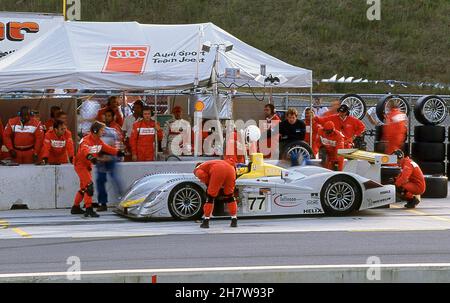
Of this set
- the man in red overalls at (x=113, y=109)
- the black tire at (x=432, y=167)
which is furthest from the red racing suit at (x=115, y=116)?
the black tire at (x=432, y=167)

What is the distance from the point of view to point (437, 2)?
166 feet

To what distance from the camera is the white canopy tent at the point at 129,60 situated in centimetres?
1596

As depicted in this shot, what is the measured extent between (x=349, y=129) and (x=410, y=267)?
10660mm

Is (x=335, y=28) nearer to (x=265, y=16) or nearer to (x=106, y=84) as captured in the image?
(x=265, y=16)

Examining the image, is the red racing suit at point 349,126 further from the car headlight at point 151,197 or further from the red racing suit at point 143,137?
the car headlight at point 151,197

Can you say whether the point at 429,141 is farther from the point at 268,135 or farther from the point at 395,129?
the point at 268,135

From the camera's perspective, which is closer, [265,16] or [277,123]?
[277,123]

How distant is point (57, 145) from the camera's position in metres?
15.9

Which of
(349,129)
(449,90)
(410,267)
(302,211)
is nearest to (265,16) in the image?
(449,90)

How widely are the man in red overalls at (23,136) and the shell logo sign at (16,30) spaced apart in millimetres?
8107

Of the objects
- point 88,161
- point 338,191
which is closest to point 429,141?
point 338,191

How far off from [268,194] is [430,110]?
21.3 ft

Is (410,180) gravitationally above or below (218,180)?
below

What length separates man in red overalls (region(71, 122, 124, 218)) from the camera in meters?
14.2
